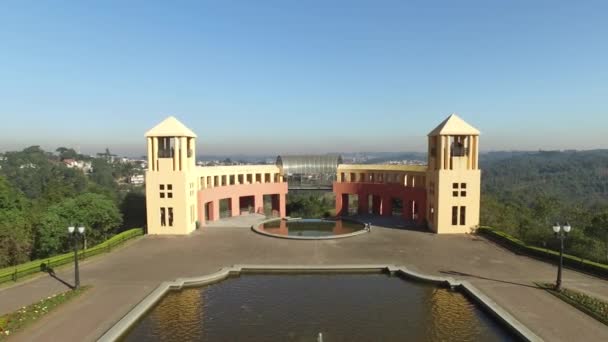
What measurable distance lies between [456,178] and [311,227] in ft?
49.3

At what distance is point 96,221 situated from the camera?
102 feet

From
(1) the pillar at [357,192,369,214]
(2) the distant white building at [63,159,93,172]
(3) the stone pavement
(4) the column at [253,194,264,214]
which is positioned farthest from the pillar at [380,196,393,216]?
(2) the distant white building at [63,159,93,172]

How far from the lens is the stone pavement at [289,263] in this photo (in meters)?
14.5

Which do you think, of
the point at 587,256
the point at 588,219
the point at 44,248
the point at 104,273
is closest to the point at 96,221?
the point at 44,248

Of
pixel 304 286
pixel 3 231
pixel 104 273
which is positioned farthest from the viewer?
pixel 3 231

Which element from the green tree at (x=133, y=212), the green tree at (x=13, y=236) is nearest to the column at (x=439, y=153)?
the green tree at (x=133, y=212)

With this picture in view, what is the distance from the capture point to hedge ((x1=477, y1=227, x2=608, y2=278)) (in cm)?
2038

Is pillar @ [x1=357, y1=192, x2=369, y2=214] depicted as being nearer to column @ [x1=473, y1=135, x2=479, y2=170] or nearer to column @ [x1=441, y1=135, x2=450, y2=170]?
column @ [x1=441, y1=135, x2=450, y2=170]

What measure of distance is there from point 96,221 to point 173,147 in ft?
30.3

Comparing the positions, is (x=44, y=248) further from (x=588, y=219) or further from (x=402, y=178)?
(x=588, y=219)

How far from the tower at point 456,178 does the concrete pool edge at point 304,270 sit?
1180 cm

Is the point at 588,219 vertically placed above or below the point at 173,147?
below

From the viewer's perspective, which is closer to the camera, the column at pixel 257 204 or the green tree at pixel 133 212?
the green tree at pixel 133 212

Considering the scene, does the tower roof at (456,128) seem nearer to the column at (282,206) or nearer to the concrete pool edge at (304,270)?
the concrete pool edge at (304,270)
